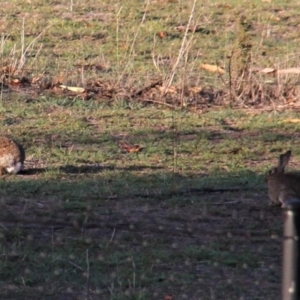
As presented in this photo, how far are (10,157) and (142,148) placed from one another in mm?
1806

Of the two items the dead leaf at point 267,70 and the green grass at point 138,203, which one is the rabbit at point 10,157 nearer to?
the green grass at point 138,203

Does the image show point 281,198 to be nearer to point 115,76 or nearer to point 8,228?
point 8,228

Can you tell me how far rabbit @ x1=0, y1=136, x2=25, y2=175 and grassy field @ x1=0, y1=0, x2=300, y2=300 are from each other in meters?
0.13

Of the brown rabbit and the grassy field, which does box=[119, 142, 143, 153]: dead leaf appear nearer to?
the grassy field

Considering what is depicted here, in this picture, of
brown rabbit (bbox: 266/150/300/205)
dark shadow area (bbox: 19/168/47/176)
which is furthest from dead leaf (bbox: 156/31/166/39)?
brown rabbit (bbox: 266/150/300/205)

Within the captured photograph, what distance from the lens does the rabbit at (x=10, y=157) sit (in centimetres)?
888

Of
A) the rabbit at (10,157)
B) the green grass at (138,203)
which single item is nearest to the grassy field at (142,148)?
the green grass at (138,203)

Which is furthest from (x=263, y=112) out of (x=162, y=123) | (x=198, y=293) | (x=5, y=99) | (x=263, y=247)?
(x=198, y=293)

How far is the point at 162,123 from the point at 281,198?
3631 millimetres

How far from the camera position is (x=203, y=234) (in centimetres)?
747

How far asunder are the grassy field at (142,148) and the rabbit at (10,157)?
0.42 feet

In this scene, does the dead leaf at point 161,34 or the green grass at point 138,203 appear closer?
the green grass at point 138,203

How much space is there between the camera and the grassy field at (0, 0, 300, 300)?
6574 mm

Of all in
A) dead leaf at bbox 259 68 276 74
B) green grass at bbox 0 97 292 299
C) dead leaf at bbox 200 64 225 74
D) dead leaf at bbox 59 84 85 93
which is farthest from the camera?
dead leaf at bbox 200 64 225 74
